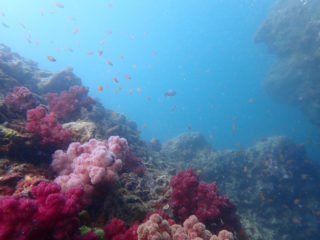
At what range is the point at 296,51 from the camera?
27.9 metres

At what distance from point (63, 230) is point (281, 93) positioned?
37.5 m

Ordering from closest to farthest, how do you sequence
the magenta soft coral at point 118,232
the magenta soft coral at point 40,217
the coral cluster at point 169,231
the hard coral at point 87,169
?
the magenta soft coral at point 40,217 < the coral cluster at point 169,231 < the magenta soft coral at point 118,232 < the hard coral at point 87,169

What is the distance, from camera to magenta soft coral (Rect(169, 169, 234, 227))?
4.55 metres

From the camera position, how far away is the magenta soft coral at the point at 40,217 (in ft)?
6.14

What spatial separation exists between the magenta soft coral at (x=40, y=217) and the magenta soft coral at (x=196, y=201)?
9.26 ft

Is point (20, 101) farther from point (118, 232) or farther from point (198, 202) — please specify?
point (198, 202)

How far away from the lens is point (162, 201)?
496 centimetres

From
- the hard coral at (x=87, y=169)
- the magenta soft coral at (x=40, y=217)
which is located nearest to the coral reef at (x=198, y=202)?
the hard coral at (x=87, y=169)

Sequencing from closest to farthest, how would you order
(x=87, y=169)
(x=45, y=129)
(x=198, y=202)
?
(x=87, y=169)
(x=45, y=129)
(x=198, y=202)

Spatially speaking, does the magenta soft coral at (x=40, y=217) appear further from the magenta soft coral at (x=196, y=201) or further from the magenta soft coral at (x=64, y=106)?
the magenta soft coral at (x=64, y=106)

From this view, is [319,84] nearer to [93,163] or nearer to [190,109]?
[93,163]

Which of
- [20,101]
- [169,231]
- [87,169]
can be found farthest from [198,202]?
[20,101]

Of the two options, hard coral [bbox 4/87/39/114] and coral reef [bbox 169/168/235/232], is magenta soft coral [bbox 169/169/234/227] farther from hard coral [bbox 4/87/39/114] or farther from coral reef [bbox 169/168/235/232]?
hard coral [bbox 4/87/39/114]

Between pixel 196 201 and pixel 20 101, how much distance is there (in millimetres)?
5788
